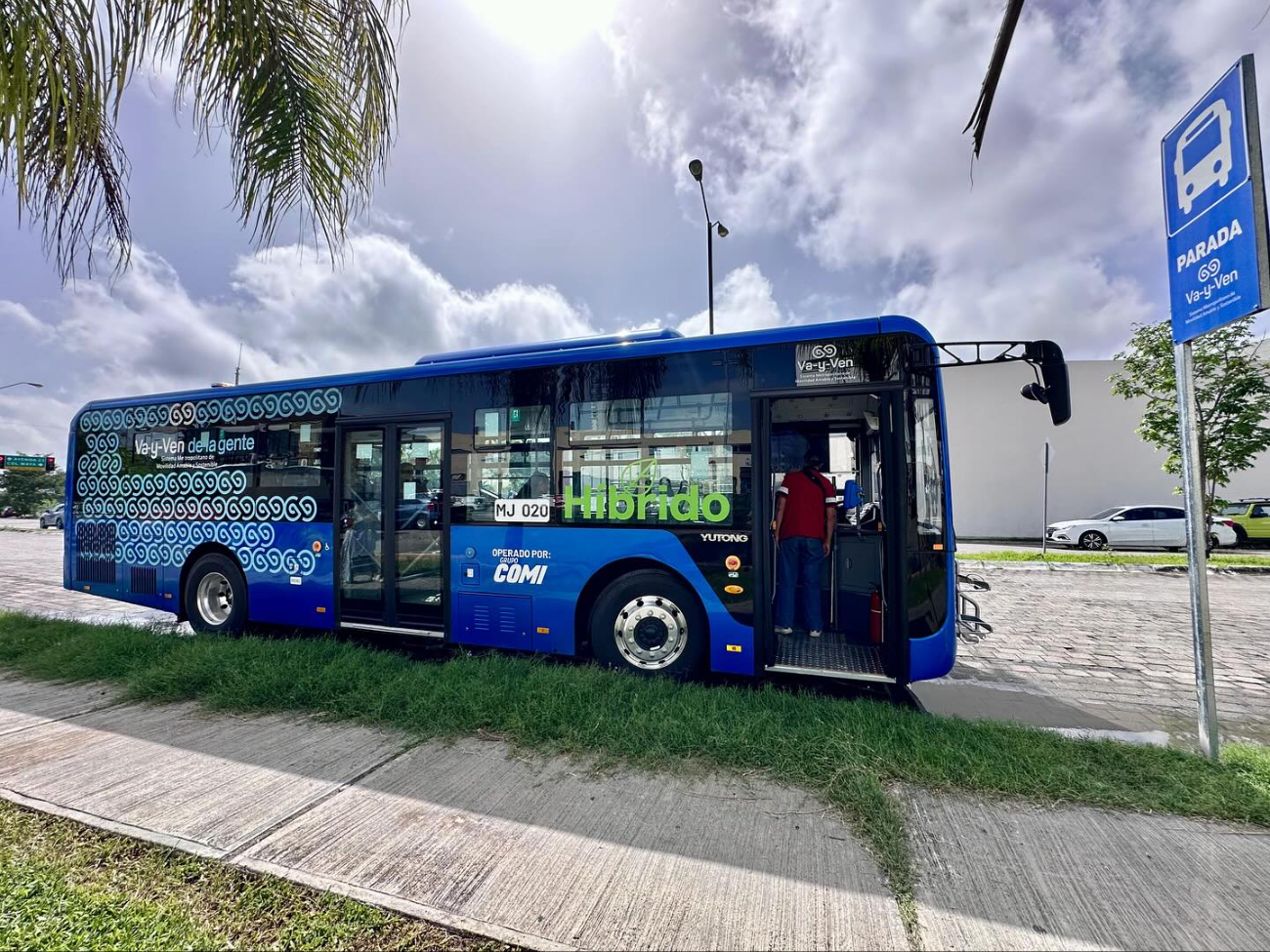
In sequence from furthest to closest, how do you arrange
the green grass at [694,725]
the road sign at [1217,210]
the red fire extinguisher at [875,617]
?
1. the red fire extinguisher at [875,617]
2. the road sign at [1217,210]
3. the green grass at [694,725]

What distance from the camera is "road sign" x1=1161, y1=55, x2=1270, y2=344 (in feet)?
10.6

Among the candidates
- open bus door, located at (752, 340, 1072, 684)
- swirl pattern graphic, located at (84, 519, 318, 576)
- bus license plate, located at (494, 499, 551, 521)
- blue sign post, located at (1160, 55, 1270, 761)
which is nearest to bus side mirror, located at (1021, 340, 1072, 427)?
open bus door, located at (752, 340, 1072, 684)

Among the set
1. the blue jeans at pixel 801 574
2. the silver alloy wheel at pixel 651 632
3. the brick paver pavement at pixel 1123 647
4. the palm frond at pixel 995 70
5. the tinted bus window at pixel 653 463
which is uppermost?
the palm frond at pixel 995 70

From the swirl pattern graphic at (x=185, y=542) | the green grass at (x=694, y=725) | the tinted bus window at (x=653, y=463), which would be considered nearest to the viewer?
the green grass at (x=694, y=725)

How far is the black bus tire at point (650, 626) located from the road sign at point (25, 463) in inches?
2546

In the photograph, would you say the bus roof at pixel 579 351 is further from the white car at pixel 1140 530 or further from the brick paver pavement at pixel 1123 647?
the white car at pixel 1140 530

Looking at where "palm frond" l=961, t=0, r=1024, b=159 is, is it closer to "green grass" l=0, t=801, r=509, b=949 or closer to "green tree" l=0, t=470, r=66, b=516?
"green grass" l=0, t=801, r=509, b=949

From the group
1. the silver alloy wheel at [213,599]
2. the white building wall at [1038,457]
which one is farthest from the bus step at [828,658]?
the white building wall at [1038,457]

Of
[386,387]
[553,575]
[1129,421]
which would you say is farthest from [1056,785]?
[1129,421]

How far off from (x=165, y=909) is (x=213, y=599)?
5.69 metres

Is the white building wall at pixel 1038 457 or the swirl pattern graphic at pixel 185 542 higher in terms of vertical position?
the white building wall at pixel 1038 457

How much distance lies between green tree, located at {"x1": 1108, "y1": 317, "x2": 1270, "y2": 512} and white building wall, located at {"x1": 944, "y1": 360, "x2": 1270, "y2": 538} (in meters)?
6.75

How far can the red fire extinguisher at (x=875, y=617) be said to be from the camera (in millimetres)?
5195

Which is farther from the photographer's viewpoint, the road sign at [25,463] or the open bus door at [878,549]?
the road sign at [25,463]
